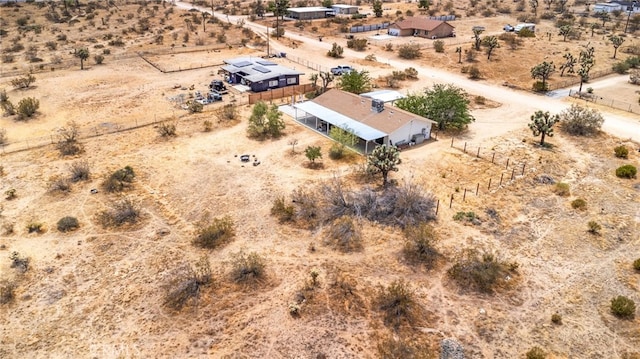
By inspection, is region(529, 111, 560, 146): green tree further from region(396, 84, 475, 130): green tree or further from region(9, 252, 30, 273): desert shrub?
region(9, 252, 30, 273): desert shrub

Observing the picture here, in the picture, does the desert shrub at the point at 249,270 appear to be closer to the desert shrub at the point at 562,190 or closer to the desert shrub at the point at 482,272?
the desert shrub at the point at 482,272

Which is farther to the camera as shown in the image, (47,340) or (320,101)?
(320,101)

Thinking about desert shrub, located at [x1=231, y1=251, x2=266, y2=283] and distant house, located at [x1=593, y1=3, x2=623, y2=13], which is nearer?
desert shrub, located at [x1=231, y1=251, x2=266, y2=283]

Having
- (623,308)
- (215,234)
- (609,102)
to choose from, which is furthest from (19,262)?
(609,102)

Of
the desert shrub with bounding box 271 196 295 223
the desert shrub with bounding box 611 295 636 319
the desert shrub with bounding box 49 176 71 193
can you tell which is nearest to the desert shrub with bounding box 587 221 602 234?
the desert shrub with bounding box 611 295 636 319

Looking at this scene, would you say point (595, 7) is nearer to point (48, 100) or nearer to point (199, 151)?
point (199, 151)

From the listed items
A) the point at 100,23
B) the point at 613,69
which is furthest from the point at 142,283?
the point at 100,23

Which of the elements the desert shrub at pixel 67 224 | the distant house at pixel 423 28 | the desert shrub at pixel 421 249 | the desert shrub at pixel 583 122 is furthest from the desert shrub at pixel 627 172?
the distant house at pixel 423 28
